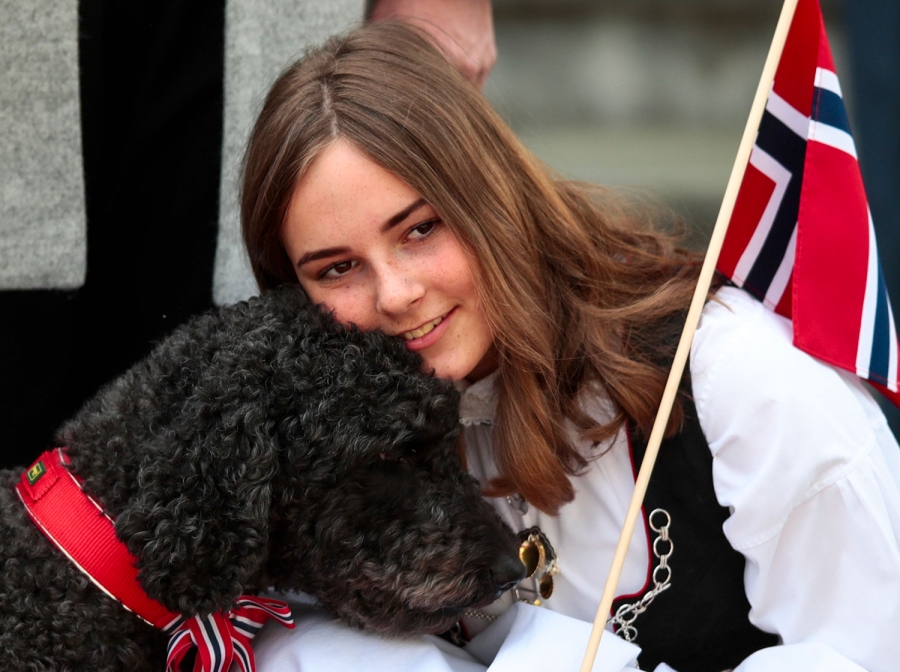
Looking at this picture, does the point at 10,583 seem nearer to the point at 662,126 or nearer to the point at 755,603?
the point at 755,603

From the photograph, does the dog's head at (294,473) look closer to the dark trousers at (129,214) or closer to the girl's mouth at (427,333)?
the girl's mouth at (427,333)

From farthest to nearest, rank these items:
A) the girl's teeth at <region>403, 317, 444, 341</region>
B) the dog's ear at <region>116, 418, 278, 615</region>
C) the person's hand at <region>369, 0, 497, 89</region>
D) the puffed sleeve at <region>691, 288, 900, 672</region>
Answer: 1. the person's hand at <region>369, 0, 497, 89</region>
2. the girl's teeth at <region>403, 317, 444, 341</region>
3. the puffed sleeve at <region>691, 288, 900, 672</region>
4. the dog's ear at <region>116, 418, 278, 615</region>

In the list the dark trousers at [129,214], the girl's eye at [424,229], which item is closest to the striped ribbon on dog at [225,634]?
the girl's eye at [424,229]

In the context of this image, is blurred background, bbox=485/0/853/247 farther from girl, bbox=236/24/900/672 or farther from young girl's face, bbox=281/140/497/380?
young girl's face, bbox=281/140/497/380

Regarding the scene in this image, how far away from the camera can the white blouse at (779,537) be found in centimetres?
182

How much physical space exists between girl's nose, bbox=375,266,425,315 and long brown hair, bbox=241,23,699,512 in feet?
0.47

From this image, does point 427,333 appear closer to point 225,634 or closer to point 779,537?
point 225,634

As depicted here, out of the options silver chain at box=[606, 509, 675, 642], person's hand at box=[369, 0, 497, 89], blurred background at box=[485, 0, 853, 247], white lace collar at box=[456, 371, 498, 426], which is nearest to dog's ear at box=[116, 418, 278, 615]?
white lace collar at box=[456, 371, 498, 426]

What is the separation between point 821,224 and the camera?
81.7 inches

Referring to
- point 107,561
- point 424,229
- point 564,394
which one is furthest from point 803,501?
point 107,561

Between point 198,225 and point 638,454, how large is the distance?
4.29ft

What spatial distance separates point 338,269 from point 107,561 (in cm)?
71

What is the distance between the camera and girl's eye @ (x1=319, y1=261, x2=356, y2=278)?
1.99 metres

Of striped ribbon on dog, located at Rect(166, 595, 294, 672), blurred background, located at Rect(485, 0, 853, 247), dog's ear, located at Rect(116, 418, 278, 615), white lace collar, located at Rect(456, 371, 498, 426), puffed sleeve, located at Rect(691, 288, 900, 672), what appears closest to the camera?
dog's ear, located at Rect(116, 418, 278, 615)
